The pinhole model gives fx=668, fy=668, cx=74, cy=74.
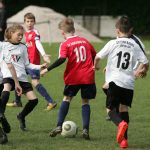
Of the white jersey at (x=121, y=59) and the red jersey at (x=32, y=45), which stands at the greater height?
the white jersey at (x=121, y=59)

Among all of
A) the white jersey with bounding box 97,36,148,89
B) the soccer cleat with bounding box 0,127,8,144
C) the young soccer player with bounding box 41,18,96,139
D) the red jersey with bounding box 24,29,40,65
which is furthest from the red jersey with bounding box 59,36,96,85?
the red jersey with bounding box 24,29,40,65

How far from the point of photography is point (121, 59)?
926 cm

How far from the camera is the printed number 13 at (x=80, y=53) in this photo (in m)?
9.91

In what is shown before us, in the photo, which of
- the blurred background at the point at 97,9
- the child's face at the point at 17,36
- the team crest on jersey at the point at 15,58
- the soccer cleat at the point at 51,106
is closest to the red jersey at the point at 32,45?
the soccer cleat at the point at 51,106

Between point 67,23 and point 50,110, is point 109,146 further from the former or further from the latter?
point 50,110

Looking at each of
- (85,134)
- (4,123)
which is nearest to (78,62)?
(85,134)

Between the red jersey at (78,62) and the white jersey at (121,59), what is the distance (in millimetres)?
692

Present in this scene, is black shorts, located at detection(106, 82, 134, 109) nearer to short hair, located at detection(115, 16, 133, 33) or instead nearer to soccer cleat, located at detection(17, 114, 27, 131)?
short hair, located at detection(115, 16, 133, 33)

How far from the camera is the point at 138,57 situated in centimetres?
939

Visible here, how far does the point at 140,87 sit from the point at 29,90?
6873 mm

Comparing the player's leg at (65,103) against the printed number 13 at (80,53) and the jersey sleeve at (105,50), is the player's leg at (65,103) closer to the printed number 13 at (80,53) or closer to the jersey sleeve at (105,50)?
the printed number 13 at (80,53)

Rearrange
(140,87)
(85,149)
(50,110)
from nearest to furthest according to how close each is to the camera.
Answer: (85,149) < (50,110) < (140,87)

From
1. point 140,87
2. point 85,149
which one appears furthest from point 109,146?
point 140,87

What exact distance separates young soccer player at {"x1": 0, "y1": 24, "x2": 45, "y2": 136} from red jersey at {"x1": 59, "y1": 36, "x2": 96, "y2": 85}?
1.89 feet
